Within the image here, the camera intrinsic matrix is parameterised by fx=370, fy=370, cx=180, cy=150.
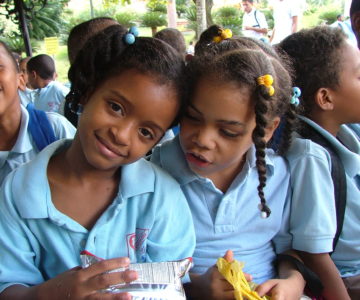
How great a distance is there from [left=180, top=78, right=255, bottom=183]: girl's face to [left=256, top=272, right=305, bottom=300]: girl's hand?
0.42 meters

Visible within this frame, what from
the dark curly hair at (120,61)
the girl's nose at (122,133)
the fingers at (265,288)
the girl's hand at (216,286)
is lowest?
the fingers at (265,288)

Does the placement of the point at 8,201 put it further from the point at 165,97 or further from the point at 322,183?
the point at 322,183

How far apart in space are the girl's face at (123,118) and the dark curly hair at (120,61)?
3 centimetres

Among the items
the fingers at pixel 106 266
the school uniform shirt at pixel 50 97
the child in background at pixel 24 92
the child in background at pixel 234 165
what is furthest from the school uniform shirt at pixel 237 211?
the school uniform shirt at pixel 50 97

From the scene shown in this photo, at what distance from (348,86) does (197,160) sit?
30.5 inches

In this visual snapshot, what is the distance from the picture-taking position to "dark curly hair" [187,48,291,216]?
1.14 meters

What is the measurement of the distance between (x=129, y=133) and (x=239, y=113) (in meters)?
0.35

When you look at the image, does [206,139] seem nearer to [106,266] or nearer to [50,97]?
[106,266]

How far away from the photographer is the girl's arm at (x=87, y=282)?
90cm

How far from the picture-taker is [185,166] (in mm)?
1339

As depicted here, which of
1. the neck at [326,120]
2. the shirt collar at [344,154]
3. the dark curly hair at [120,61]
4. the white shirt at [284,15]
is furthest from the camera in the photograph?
the white shirt at [284,15]

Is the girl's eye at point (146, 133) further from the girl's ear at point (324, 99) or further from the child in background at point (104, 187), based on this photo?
the girl's ear at point (324, 99)

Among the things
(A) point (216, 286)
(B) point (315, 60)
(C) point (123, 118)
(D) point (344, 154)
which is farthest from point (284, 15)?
(A) point (216, 286)

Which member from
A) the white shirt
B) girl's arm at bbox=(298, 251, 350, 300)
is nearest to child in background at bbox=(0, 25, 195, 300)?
girl's arm at bbox=(298, 251, 350, 300)
